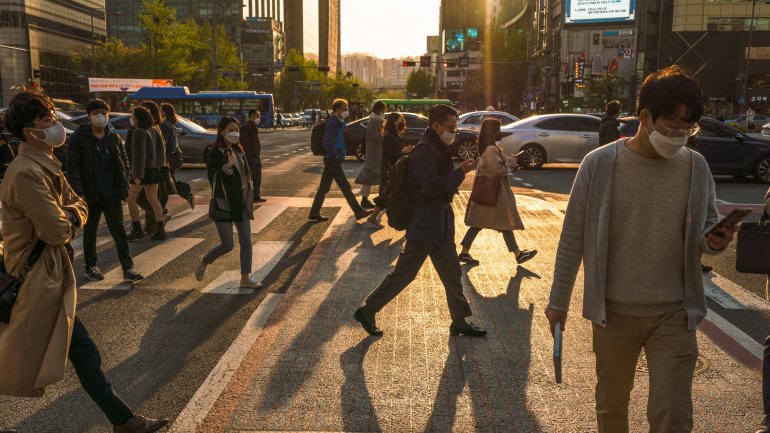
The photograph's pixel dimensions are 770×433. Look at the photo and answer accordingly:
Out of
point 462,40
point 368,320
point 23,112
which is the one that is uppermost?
point 462,40

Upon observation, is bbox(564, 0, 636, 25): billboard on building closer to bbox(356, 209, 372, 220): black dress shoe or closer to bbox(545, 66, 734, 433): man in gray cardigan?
bbox(356, 209, 372, 220): black dress shoe

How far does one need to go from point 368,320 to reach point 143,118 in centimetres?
574

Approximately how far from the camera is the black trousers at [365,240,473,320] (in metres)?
5.57

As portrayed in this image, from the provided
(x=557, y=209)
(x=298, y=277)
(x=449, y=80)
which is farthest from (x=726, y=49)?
(x=449, y=80)

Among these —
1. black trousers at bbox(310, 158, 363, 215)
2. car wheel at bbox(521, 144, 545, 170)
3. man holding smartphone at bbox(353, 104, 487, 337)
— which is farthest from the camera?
car wheel at bbox(521, 144, 545, 170)

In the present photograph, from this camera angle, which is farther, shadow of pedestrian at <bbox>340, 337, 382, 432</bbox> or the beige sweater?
shadow of pedestrian at <bbox>340, 337, 382, 432</bbox>

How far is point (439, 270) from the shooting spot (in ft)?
18.7

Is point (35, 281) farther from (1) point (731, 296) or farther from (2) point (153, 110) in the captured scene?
(2) point (153, 110)

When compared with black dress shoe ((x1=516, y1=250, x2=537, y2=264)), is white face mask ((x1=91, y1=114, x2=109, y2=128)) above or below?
above

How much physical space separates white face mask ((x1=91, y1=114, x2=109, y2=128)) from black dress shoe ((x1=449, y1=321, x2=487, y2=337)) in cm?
397

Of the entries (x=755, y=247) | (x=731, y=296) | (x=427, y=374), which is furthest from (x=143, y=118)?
(x=755, y=247)

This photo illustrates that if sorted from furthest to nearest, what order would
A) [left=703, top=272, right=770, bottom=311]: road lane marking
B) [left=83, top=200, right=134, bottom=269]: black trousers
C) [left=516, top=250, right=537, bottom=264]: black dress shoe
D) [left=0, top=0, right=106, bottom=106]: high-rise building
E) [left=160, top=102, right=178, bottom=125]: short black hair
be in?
1. [left=0, top=0, right=106, bottom=106]: high-rise building
2. [left=160, top=102, right=178, bottom=125]: short black hair
3. [left=516, top=250, right=537, bottom=264]: black dress shoe
4. [left=83, top=200, right=134, bottom=269]: black trousers
5. [left=703, top=272, right=770, bottom=311]: road lane marking

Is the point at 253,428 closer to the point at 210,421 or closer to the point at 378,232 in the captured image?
the point at 210,421

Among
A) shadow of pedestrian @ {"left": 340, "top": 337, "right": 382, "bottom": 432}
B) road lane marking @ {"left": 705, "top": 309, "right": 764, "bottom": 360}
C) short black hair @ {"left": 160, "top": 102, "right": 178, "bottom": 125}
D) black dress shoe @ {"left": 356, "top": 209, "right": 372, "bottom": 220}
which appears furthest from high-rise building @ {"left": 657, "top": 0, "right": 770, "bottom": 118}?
shadow of pedestrian @ {"left": 340, "top": 337, "right": 382, "bottom": 432}
